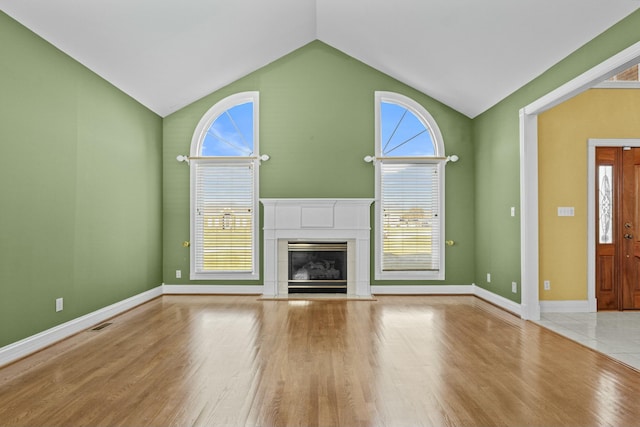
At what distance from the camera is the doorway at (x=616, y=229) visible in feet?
15.8

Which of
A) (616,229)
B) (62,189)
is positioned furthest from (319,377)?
(616,229)

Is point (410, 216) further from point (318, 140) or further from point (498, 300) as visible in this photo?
point (318, 140)

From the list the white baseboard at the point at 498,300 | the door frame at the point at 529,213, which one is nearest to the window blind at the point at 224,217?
the white baseboard at the point at 498,300

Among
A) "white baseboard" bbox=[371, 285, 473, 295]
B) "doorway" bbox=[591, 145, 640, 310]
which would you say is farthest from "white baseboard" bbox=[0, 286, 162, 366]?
"doorway" bbox=[591, 145, 640, 310]

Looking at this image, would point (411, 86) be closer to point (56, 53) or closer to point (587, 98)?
point (587, 98)

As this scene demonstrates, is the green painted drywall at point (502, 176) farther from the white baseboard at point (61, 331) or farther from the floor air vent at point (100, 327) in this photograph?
the white baseboard at point (61, 331)

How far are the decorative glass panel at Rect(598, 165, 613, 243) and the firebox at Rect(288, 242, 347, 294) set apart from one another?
3445mm

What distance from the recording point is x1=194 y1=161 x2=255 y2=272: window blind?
5996mm

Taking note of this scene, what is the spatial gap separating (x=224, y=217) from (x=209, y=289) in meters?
1.17

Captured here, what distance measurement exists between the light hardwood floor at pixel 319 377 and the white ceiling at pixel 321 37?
2.89 meters

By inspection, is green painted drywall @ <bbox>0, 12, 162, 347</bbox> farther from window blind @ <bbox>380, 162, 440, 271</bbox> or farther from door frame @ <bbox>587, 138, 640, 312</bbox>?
door frame @ <bbox>587, 138, 640, 312</bbox>

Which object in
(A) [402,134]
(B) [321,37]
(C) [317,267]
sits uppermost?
(B) [321,37]

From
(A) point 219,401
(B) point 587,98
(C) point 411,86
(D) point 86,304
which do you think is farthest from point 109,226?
(B) point 587,98

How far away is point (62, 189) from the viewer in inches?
146
